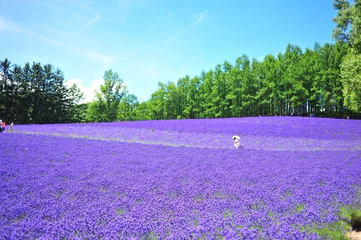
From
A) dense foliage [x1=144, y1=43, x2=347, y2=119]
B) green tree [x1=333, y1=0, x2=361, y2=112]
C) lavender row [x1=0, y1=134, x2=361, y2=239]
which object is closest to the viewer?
lavender row [x1=0, y1=134, x2=361, y2=239]

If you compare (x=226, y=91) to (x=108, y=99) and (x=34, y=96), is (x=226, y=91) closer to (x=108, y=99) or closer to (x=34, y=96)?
(x=108, y=99)

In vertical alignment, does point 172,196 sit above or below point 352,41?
below

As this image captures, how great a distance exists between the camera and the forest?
54.9 m

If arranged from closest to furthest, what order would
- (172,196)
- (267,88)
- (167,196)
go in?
1. (167,196)
2. (172,196)
3. (267,88)

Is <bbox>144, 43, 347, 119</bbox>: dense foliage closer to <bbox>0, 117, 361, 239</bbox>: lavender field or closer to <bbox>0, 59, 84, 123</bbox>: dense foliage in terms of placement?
<bbox>0, 59, 84, 123</bbox>: dense foliage

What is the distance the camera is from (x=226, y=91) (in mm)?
63125

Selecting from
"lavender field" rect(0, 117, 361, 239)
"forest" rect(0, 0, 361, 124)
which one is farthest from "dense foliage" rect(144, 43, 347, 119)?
"lavender field" rect(0, 117, 361, 239)

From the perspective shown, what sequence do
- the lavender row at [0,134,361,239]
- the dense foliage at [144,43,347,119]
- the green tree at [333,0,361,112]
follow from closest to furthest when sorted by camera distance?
the lavender row at [0,134,361,239], the green tree at [333,0,361,112], the dense foliage at [144,43,347,119]

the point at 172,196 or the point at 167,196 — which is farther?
the point at 172,196

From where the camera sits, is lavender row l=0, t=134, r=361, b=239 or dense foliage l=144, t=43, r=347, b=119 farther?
dense foliage l=144, t=43, r=347, b=119

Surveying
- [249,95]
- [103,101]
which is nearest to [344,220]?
[249,95]

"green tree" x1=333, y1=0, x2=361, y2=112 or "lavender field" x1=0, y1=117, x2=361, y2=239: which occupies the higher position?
"green tree" x1=333, y1=0, x2=361, y2=112

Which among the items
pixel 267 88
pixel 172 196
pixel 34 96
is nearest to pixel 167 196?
pixel 172 196

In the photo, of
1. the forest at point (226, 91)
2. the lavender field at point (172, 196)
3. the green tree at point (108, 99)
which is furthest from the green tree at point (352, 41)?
the green tree at point (108, 99)
